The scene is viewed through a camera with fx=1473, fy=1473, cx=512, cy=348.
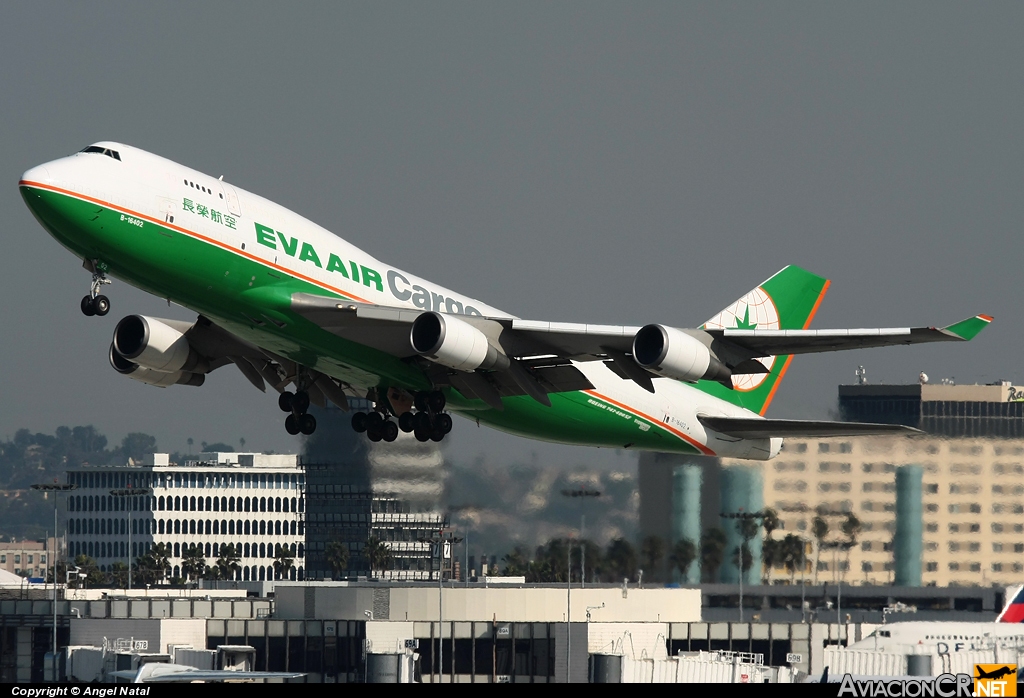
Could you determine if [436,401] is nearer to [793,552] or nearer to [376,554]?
[793,552]

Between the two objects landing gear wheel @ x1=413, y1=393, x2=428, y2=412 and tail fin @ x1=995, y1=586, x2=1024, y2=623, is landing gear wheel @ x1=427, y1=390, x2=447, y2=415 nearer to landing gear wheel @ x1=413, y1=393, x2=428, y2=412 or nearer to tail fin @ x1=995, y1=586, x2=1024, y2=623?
landing gear wheel @ x1=413, y1=393, x2=428, y2=412

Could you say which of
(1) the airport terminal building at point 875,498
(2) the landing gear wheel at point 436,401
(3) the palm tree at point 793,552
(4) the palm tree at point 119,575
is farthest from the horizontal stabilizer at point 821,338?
(4) the palm tree at point 119,575

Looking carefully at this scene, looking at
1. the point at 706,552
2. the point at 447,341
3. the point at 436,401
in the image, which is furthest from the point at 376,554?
the point at 447,341

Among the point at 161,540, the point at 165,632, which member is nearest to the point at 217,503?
the point at 161,540

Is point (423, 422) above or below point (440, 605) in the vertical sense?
above

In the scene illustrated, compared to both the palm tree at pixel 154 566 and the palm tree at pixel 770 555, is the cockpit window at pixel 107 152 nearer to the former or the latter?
the palm tree at pixel 770 555

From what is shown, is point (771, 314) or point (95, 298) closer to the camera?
point (95, 298)

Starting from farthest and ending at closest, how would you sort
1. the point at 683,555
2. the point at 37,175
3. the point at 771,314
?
1. the point at 683,555
2. the point at 771,314
3. the point at 37,175

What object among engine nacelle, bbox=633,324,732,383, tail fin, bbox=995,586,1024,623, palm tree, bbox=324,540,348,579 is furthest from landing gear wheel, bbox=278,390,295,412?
palm tree, bbox=324,540,348,579

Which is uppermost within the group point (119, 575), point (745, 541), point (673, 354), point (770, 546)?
point (673, 354)
